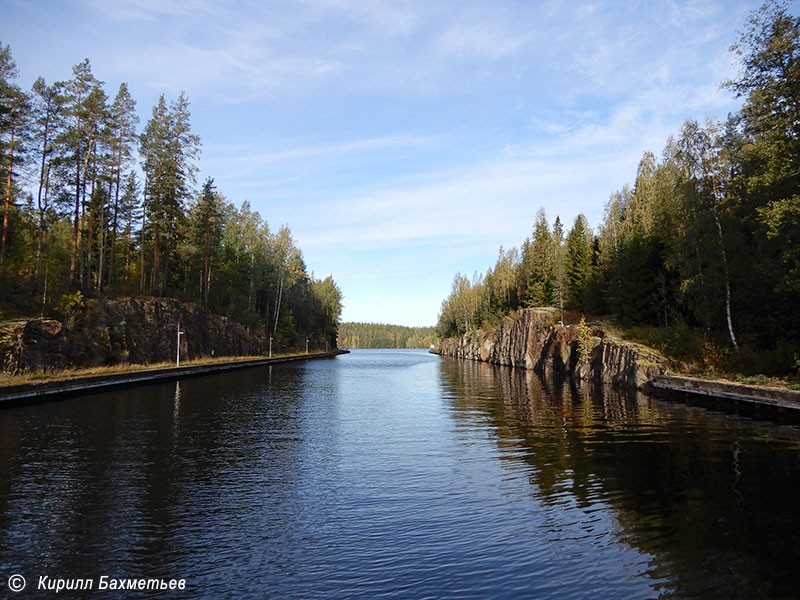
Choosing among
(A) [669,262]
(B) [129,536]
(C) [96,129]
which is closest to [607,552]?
(B) [129,536]

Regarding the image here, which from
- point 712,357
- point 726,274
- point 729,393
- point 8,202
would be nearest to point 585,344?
point 712,357

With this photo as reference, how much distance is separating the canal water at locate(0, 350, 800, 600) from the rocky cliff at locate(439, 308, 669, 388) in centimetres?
1804

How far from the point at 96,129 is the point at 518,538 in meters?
50.2

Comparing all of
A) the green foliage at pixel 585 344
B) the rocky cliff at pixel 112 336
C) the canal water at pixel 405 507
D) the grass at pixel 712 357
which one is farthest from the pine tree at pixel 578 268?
the rocky cliff at pixel 112 336

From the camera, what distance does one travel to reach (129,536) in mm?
9375

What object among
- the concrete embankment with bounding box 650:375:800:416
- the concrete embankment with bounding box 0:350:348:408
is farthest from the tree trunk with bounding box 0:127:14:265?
the concrete embankment with bounding box 650:375:800:416

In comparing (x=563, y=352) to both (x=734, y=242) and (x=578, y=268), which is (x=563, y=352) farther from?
(x=734, y=242)

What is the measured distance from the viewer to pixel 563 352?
5772cm

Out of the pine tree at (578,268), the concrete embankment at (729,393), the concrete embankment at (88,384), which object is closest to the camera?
the concrete embankment at (729,393)

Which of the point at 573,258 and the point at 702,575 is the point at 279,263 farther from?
the point at 702,575

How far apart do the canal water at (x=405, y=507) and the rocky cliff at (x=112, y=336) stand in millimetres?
12264

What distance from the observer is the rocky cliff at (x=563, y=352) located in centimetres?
4034

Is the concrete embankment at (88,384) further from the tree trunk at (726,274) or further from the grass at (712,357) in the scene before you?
the tree trunk at (726,274)

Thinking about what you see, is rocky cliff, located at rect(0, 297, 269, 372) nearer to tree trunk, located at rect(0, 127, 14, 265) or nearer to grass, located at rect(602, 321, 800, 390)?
tree trunk, located at rect(0, 127, 14, 265)
